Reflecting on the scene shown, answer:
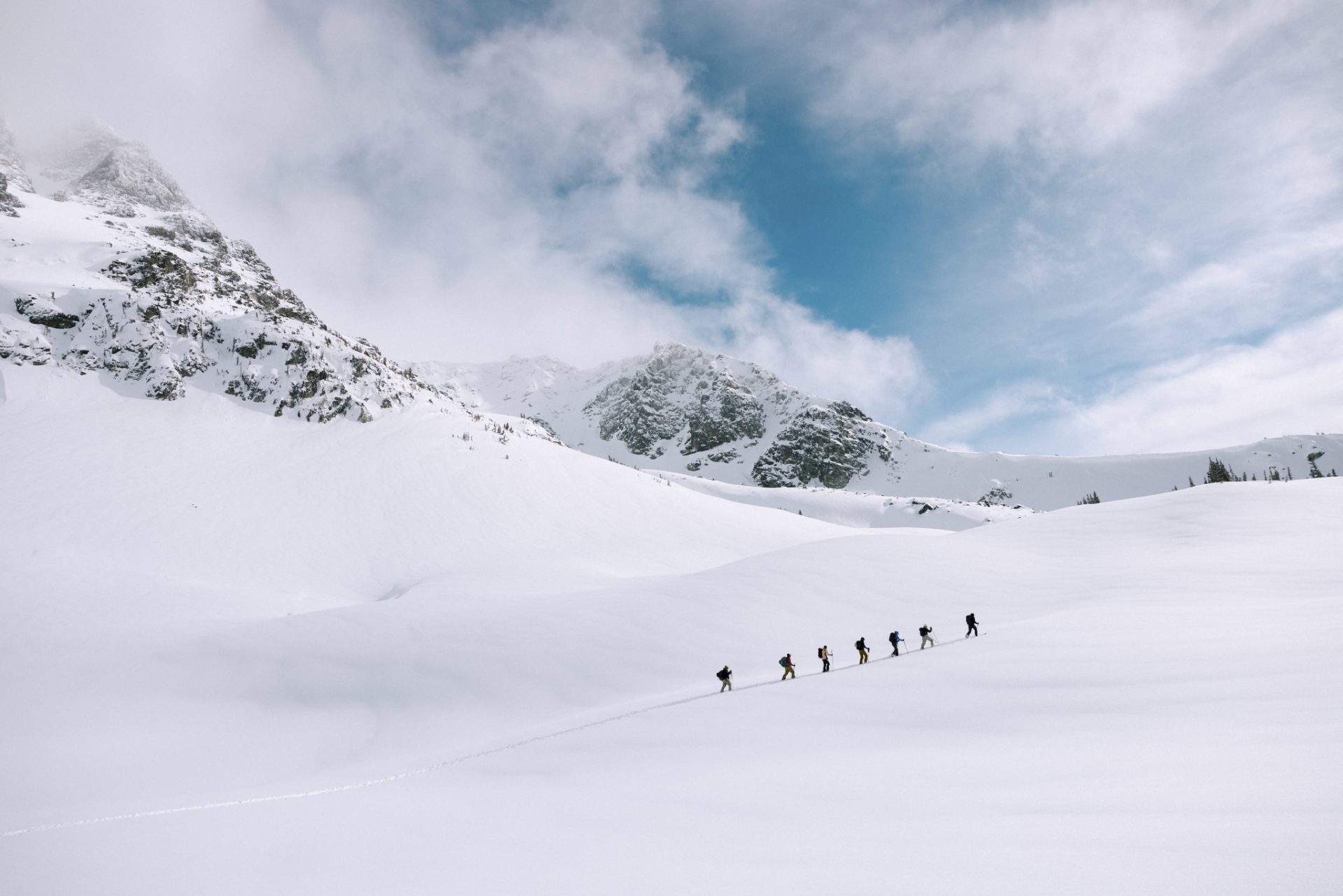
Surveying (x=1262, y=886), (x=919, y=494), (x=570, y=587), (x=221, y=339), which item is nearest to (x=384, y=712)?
(x=570, y=587)

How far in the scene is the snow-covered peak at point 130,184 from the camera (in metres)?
59.4

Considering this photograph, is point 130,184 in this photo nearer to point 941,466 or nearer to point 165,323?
point 165,323

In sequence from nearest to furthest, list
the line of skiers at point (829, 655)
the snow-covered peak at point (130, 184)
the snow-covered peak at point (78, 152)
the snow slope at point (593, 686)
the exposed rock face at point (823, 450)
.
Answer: the snow slope at point (593, 686) → the line of skiers at point (829, 655) → the snow-covered peak at point (130, 184) → the snow-covered peak at point (78, 152) → the exposed rock face at point (823, 450)

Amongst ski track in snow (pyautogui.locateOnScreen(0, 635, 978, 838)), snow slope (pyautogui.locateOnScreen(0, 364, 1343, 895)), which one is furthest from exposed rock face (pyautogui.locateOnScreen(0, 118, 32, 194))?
ski track in snow (pyautogui.locateOnScreen(0, 635, 978, 838))

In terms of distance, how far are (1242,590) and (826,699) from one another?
1686 centimetres

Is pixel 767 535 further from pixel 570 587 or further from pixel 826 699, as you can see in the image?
pixel 826 699

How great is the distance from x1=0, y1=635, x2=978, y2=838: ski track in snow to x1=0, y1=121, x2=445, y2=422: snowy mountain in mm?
30941

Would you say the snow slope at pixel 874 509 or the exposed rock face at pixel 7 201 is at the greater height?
the exposed rock face at pixel 7 201

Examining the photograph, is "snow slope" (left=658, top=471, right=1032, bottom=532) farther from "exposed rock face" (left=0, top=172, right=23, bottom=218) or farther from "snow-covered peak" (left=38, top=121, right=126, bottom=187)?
"snow-covered peak" (left=38, top=121, right=126, bottom=187)

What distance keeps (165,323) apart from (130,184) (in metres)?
47.8

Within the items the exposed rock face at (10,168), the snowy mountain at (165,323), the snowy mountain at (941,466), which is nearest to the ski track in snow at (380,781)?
the snowy mountain at (165,323)

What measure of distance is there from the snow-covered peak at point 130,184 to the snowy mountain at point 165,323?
7.23 m

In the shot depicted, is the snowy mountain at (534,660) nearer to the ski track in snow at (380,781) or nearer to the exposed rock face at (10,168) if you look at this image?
the ski track in snow at (380,781)

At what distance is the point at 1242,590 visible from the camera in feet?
62.0
